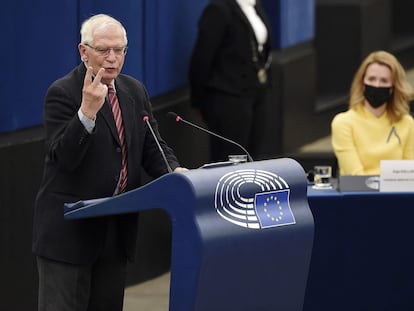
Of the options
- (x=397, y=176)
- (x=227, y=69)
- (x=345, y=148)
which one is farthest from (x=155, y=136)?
Answer: (x=227, y=69)

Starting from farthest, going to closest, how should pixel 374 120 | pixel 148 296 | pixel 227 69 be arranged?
pixel 227 69 < pixel 148 296 < pixel 374 120

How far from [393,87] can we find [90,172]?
296 cm

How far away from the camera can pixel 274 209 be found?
541 cm

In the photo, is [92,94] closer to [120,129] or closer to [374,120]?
[120,129]

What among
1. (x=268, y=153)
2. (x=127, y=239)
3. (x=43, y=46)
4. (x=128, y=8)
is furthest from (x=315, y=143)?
(x=127, y=239)

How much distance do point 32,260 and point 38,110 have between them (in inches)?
34.1

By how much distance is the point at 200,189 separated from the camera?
16.9 ft

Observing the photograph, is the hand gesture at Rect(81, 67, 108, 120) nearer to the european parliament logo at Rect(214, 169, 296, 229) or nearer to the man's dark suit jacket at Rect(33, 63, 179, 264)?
the man's dark suit jacket at Rect(33, 63, 179, 264)

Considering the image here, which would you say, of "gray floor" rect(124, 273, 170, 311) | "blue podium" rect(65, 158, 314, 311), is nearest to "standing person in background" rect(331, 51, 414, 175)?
"gray floor" rect(124, 273, 170, 311)

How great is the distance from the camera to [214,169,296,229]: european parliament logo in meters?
5.25

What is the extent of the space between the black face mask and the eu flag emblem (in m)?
2.52

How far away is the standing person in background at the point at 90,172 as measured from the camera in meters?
5.41

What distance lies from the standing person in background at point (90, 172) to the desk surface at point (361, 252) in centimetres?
154

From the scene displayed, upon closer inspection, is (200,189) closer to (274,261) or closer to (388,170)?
(274,261)
